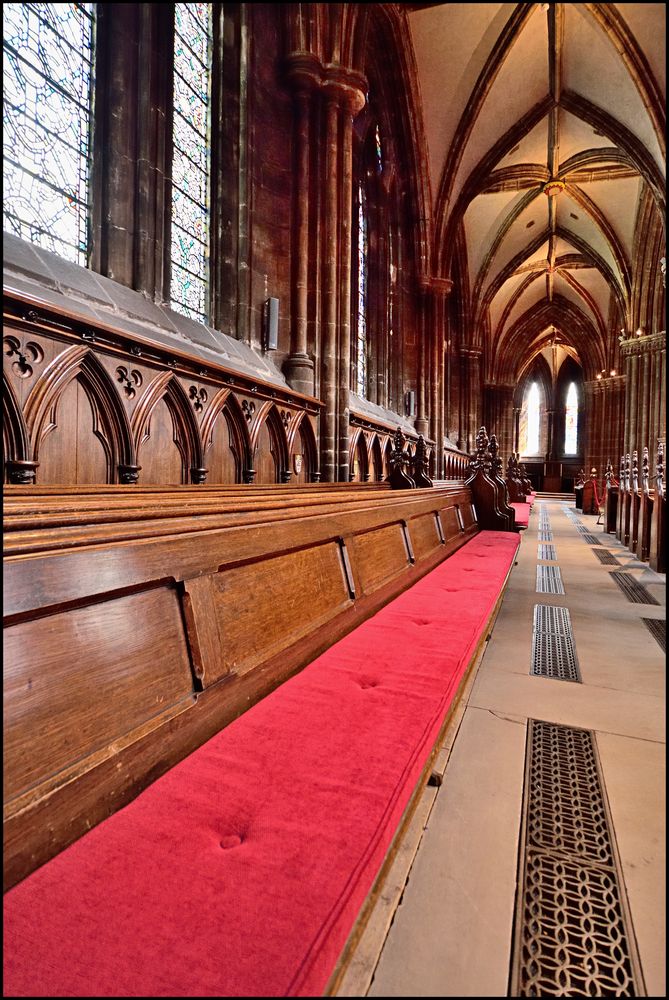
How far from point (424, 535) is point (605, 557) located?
2.93 meters

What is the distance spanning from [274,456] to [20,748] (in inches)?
189

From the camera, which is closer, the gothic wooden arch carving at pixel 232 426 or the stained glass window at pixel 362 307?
the gothic wooden arch carving at pixel 232 426

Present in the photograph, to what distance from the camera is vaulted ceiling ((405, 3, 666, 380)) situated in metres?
2.52

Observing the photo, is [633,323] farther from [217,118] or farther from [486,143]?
[217,118]

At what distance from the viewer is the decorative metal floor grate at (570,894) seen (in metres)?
0.77

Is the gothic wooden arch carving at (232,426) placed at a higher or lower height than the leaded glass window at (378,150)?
lower

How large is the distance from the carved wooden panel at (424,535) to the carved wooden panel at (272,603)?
1084 mm

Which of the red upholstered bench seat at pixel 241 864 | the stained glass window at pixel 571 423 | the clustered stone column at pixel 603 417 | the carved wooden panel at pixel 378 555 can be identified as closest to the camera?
the red upholstered bench seat at pixel 241 864

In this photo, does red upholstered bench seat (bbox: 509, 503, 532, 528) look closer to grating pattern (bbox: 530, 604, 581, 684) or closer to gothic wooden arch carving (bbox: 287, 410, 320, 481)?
gothic wooden arch carving (bbox: 287, 410, 320, 481)

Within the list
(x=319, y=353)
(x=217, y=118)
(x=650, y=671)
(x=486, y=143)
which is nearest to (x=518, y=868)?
(x=650, y=671)

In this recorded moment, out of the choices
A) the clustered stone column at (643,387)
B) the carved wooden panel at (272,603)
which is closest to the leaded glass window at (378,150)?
the clustered stone column at (643,387)

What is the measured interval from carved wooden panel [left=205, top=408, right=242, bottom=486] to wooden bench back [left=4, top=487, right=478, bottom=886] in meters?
3.02

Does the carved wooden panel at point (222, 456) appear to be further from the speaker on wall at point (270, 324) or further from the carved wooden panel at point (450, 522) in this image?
the carved wooden panel at point (450, 522)

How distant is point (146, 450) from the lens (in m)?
3.86
